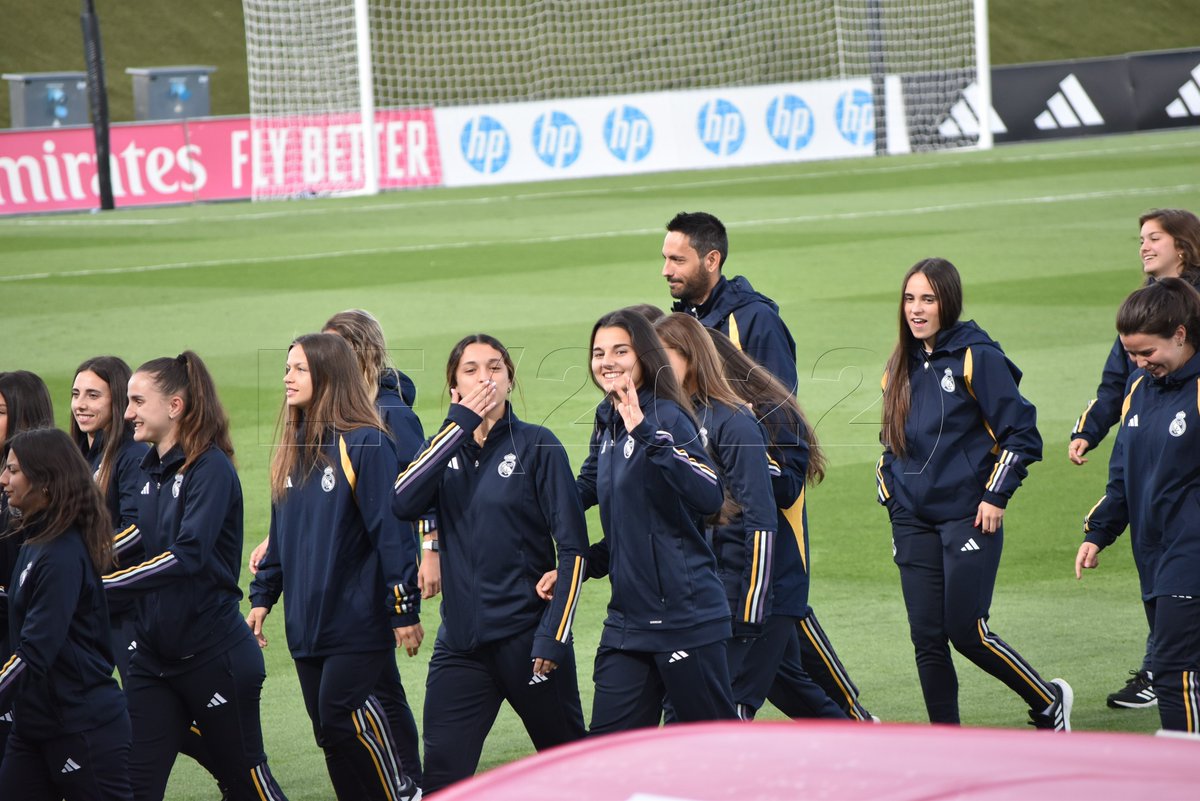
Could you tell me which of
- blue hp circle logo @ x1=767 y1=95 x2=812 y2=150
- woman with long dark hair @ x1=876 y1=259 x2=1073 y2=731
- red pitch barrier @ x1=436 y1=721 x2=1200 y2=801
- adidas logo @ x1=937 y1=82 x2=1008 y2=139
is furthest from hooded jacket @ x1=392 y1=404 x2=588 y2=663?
adidas logo @ x1=937 y1=82 x2=1008 y2=139

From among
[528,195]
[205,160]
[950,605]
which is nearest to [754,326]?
[950,605]

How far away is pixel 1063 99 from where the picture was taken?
38.2m

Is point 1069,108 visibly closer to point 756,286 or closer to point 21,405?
point 756,286

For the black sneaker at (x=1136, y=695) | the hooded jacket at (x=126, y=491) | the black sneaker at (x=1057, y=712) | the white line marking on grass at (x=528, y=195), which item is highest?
the white line marking on grass at (x=528, y=195)

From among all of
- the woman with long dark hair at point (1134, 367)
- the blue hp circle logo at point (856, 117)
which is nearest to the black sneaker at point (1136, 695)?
the woman with long dark hair at point (1134, 367)

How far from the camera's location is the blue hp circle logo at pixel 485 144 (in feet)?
106

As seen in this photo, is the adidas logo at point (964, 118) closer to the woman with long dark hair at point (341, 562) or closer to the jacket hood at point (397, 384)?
the jacket hood at point (397, 384)

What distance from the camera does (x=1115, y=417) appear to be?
7492 millimetres

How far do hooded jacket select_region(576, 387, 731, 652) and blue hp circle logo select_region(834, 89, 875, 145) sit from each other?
3051 cm

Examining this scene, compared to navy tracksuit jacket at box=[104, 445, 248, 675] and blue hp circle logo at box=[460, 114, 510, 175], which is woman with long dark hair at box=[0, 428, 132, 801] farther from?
blue hp circle logo at box=[460, 114, 510, 175]

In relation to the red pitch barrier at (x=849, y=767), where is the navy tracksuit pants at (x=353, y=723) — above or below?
below

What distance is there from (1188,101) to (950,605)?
1429 inches

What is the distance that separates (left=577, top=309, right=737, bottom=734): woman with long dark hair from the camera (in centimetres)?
537

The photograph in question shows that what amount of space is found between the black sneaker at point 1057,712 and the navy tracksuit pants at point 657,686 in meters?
1.76
